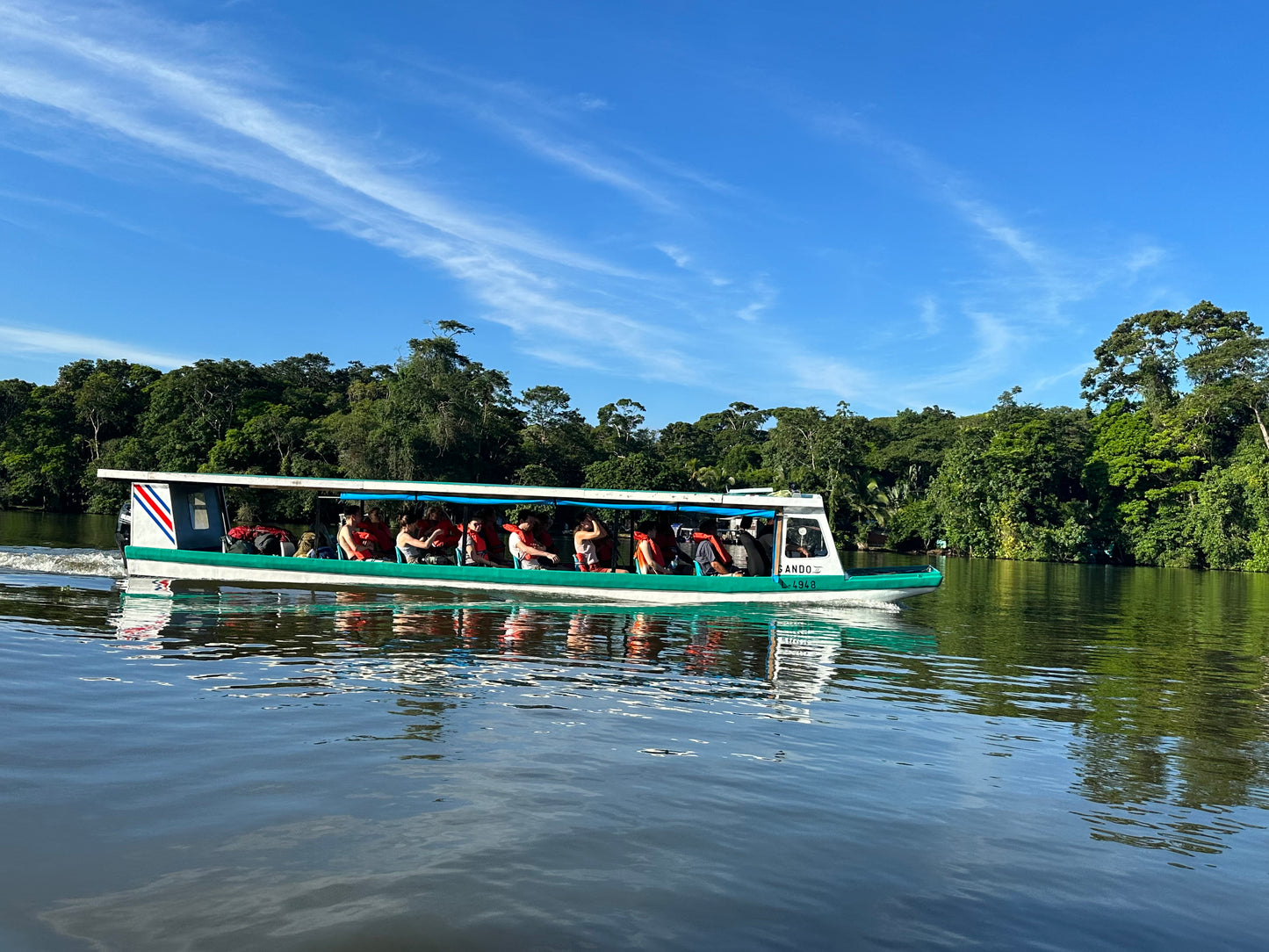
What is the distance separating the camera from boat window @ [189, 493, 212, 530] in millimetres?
21000

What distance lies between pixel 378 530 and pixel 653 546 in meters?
5.84

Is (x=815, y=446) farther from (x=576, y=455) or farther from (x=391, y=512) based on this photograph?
(x=391, y=512)

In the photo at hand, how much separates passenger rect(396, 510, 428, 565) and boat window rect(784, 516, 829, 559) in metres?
7.40

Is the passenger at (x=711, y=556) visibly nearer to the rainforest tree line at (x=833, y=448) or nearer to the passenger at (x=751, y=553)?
the passenger at (x=751, y=553)

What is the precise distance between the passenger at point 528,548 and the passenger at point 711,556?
2.94m

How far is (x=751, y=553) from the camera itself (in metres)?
20.4

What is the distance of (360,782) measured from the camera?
22.1 ft

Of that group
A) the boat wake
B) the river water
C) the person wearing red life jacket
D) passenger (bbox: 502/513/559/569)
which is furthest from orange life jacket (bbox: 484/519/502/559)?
the boat wake

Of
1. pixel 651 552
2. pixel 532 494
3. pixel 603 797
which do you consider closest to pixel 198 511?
pixel 532 494

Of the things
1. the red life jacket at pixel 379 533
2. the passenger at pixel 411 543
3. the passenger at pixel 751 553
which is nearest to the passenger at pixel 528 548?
the passenger at pixel 411 543

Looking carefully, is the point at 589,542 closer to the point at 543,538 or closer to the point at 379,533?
the point at 543,538

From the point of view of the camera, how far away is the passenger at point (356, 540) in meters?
20.6

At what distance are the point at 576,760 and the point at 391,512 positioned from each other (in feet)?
141

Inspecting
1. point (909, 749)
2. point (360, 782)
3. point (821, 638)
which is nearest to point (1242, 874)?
point (909, 749)
